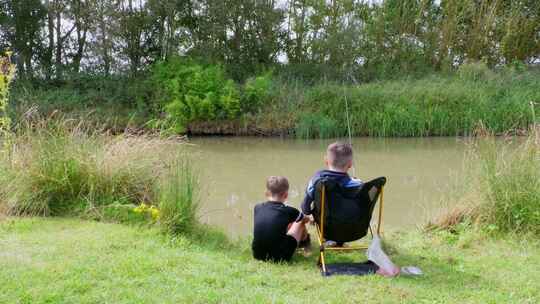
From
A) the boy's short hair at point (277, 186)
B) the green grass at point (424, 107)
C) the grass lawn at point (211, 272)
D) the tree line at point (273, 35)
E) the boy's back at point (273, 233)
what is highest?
the tree line at point (273, 35)

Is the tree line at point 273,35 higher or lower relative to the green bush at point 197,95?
higher

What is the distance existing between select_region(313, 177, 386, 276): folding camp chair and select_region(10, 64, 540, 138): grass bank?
1008 centimetres

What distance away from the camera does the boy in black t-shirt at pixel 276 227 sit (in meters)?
3.87

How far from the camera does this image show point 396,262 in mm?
3998

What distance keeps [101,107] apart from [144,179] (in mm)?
11127

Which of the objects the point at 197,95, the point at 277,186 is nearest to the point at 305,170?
the point at 277,186

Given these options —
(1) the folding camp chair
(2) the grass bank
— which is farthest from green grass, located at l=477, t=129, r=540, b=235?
(2) the grass bank

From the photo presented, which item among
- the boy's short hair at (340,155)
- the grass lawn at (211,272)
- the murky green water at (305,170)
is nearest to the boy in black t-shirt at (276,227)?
the grass lawn at (211,272)

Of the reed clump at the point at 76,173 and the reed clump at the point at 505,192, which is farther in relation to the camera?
the reed clump at the point at 76,173

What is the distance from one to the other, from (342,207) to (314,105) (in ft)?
37.3

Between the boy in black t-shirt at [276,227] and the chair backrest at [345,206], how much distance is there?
8.9 inches

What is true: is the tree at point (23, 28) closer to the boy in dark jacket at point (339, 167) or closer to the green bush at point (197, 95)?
the green bush at point (197, 95)

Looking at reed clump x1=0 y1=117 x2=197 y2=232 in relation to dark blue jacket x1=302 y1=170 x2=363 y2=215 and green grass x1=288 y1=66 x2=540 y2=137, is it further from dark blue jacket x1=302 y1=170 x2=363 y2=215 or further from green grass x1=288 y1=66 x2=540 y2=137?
green grass x1=288 y1=66 x2=540 y2=137

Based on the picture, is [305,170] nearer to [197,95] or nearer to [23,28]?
[197,95]
